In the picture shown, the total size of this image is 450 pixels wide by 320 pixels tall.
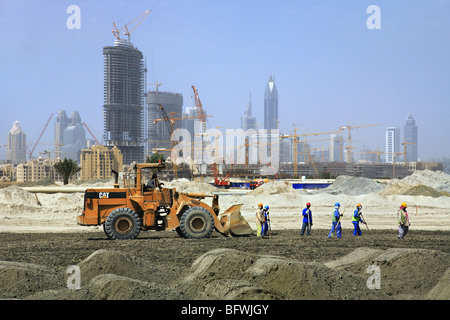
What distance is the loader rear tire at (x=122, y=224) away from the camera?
58.0ft

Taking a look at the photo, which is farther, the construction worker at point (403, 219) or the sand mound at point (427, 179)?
the sand mound at point (427, 179)

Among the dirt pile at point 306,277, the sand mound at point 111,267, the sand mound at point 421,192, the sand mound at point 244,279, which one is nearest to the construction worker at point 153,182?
the sand mound at point 244,279

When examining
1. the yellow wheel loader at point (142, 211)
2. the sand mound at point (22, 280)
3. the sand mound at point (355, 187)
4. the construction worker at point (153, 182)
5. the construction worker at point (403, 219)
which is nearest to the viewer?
the sand mound at point (22, 280)

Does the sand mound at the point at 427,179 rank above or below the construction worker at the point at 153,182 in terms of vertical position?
below

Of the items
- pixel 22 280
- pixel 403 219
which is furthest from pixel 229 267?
pixel 403 219

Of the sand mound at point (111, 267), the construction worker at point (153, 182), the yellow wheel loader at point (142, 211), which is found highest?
the construction worker at point (153, 182)

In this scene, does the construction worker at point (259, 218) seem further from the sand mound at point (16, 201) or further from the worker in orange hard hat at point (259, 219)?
the sand mound at point (16, 201)

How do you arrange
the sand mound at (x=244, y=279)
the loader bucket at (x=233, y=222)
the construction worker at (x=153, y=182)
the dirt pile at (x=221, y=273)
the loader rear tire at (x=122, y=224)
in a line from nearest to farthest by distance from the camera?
the sand mound at (x=244, y=279), the dirt pile at (x=221, y=273), the loader rear tire at (x=122, y=224), the construction worker at (x=153, y=182), the loader bucket at (x=233, y=222)

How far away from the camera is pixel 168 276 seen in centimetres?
1192

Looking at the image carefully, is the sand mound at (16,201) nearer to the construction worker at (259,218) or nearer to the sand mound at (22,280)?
the construction worker at (259,218)

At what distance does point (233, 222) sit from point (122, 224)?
3936mm

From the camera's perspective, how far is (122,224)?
17.9 meters
